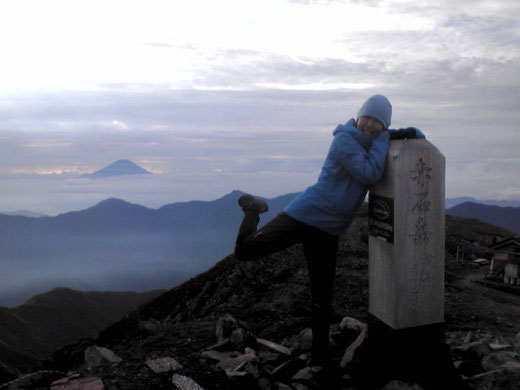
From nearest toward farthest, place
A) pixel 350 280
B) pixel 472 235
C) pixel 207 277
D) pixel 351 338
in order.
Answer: pixel 351 338 < pixel 350 280 < pixel 207 277 < pixel 472 235

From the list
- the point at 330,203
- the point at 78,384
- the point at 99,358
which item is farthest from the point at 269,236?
the point at 99,358

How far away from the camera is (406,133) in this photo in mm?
5227

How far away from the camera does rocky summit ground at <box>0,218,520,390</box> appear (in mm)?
5367

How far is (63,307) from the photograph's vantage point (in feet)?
202

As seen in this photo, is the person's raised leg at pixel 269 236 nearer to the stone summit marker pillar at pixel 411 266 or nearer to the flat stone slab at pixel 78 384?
the stone summit marker pillar at pixel 411 266

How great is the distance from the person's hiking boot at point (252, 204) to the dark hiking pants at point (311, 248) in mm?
105

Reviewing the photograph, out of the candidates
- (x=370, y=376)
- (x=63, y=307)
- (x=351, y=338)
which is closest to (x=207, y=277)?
(x=351, y=338)

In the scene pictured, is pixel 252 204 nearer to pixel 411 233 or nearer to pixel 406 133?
pixel 411 233

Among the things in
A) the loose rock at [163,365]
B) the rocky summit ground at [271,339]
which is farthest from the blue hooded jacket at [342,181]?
the loose rock at [163,365]

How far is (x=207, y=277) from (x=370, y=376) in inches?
465

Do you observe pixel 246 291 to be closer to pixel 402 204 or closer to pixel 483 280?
pixel 402 204

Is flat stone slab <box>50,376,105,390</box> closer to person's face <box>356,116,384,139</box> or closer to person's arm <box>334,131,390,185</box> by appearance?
person's arm <box>334,131,390,185</box>

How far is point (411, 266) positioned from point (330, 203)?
3.91 ft

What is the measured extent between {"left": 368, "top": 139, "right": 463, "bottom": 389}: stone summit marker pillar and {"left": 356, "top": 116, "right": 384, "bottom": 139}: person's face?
230 millimetres
